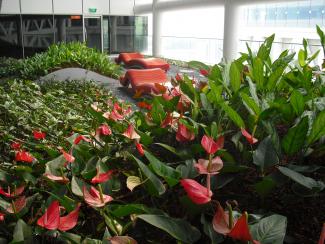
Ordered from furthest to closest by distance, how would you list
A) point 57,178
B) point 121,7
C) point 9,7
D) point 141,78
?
1. point 121,7
2. point 9,7
3. point 141,78
4. point 57,178

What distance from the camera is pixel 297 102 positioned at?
3.89 ft

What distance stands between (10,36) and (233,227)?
71.0 ft

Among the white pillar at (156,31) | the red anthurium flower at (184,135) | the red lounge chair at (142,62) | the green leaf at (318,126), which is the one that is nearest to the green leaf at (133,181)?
the red anthurium flower at (184,135)

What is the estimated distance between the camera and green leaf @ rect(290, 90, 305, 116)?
115 cm

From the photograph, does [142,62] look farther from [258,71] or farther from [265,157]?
[265,157]

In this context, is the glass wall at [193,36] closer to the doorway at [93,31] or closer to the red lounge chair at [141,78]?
the doorway at [93,31]

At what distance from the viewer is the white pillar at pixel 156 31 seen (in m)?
23.6

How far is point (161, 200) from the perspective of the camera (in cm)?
110

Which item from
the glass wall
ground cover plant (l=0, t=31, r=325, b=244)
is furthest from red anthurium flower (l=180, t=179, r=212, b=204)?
the glass wall

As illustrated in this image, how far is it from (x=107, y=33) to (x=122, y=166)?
2310cm

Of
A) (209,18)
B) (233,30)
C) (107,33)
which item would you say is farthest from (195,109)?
(209,18)

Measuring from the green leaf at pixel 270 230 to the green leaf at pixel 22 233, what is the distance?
54 centimetres

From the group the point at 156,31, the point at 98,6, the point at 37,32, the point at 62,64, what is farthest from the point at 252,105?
the point at 156,31

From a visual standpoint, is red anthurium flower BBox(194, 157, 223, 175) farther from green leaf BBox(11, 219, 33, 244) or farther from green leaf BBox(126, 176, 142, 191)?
green leaf BBox(11, 219, 33, 244)
